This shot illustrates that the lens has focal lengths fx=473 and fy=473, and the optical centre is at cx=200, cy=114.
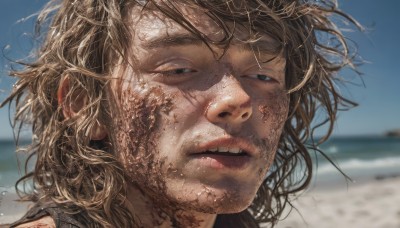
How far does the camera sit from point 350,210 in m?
8.96

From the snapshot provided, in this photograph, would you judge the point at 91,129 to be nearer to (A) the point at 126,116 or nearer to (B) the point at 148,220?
(A) the point at 126,116

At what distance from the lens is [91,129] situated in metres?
2.34

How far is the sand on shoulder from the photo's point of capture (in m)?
7.68

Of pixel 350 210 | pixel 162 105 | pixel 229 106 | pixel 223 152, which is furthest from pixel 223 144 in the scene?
pixel 350 210

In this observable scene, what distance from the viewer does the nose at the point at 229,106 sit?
2.06 meters

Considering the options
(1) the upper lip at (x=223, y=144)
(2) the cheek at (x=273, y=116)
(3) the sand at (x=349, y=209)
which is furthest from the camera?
(3) the sand at (x=349, y=209)

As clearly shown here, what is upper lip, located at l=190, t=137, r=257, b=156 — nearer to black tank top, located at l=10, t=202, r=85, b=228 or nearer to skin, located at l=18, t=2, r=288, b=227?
skin, located at l=18, t=2, r=288, b=227

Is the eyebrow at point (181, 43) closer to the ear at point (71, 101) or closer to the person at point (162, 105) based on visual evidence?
the person at point (162, 105)

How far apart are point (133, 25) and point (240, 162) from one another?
83 cm

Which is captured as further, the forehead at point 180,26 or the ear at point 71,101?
the ear at point 71,101

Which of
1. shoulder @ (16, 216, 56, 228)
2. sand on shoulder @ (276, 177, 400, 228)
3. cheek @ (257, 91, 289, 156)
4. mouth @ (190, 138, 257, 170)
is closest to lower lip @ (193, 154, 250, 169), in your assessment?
mouth @ (190, 138, 257, 170)

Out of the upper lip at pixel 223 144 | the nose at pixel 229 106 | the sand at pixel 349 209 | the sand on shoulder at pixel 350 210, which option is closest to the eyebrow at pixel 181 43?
the nose at pixel 229 106

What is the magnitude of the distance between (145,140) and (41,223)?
1.92 ft

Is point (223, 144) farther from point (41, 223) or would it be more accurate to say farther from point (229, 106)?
point (41, 223)
